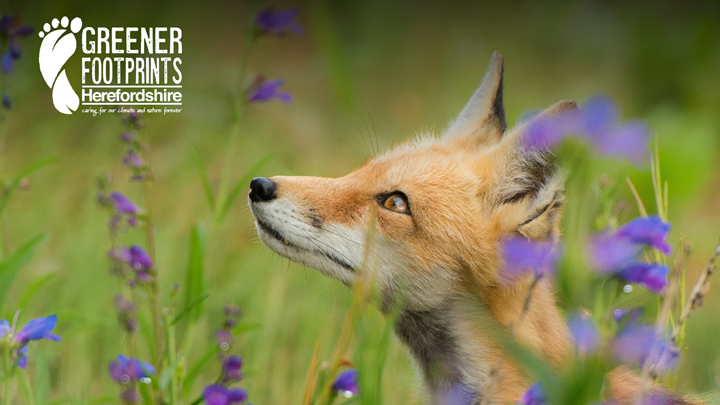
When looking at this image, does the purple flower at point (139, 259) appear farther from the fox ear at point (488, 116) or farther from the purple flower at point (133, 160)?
the fox ear at point (488, 116)

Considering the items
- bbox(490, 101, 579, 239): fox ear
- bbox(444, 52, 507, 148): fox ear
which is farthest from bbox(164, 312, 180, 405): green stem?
bbox(444, 52, 507, 148): fox ear

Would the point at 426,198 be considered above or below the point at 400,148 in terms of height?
below

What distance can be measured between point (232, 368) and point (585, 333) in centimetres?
91

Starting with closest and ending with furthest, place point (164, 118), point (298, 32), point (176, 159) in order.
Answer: point (298, 32) < point (176, 159) < point (164, 118)

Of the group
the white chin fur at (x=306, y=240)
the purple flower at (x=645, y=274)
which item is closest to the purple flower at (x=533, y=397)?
the purple flower at (x=645, y=274)

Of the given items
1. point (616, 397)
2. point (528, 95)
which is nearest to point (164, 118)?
point (528, 95)

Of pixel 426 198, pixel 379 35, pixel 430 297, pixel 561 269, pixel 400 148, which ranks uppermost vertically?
pixel 379 35

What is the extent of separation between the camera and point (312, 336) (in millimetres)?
3457

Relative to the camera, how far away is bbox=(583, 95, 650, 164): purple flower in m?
0.88

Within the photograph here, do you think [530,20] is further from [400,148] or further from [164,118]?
[400,148]

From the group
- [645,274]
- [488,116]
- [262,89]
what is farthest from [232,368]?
[488,116]

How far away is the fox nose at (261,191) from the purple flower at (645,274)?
1.09 meters

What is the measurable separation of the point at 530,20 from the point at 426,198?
4675 mm

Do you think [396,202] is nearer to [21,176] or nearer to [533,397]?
[533,397]
